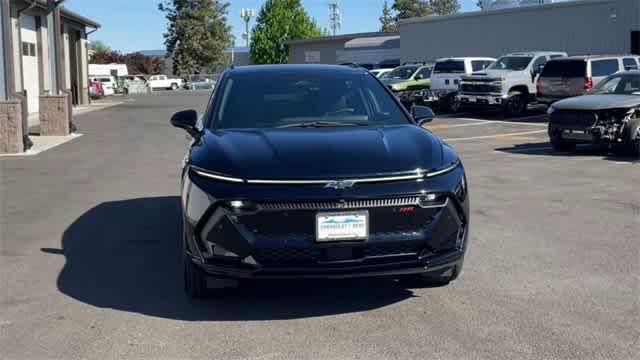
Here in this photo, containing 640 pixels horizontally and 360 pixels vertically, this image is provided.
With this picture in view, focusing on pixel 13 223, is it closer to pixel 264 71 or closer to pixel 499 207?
pixel 264 71

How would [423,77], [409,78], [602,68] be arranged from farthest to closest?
1. [423,77]
2. [409,78]
3. [602,68]

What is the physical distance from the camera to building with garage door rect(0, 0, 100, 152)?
58.6 ft

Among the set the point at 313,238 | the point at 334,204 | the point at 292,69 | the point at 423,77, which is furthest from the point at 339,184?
the point at 423,77

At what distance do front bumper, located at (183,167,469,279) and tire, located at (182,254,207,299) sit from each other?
11.3 inches

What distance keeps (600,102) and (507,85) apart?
11.2 m

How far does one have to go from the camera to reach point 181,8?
103 meters

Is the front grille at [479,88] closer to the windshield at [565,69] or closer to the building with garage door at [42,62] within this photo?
the windshield at [565,69]

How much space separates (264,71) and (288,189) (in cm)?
226

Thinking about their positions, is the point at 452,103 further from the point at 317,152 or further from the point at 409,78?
the point at 317,152

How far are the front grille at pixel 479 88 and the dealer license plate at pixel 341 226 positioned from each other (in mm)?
21727

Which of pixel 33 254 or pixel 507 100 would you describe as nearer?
pixel 33 254

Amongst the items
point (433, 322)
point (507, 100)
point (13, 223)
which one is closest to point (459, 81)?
point (507, 100)

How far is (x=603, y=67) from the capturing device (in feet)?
78.0

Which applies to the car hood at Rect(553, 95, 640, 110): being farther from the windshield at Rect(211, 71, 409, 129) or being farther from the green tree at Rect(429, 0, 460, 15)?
the green tree at Rect(429, 0, 460, 15)
